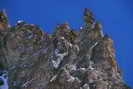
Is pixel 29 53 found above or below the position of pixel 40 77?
above

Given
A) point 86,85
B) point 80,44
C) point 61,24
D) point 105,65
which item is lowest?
point 86,85

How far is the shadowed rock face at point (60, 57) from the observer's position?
40.1 metres

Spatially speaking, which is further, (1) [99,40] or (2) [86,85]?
(1) [99,40]

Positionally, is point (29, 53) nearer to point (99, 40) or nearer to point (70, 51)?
point (70, 51)

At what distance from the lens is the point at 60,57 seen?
46.4 metres

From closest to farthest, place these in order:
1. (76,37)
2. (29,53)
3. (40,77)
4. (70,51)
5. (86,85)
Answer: (86,85), (40,77), (70,51), (76,37), (29,53)

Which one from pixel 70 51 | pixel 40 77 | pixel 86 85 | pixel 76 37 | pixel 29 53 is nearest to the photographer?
pixel 86 85

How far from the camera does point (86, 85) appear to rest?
37875 mm

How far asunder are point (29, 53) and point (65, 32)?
7613 millimetres

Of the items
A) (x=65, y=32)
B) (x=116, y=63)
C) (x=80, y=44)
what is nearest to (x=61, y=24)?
(x=65, y=32)

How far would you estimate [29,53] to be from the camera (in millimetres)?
54125

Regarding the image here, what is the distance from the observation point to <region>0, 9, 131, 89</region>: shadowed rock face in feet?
131

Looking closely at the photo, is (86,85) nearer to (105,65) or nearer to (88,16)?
(105,65)

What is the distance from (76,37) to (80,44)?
222 cm
